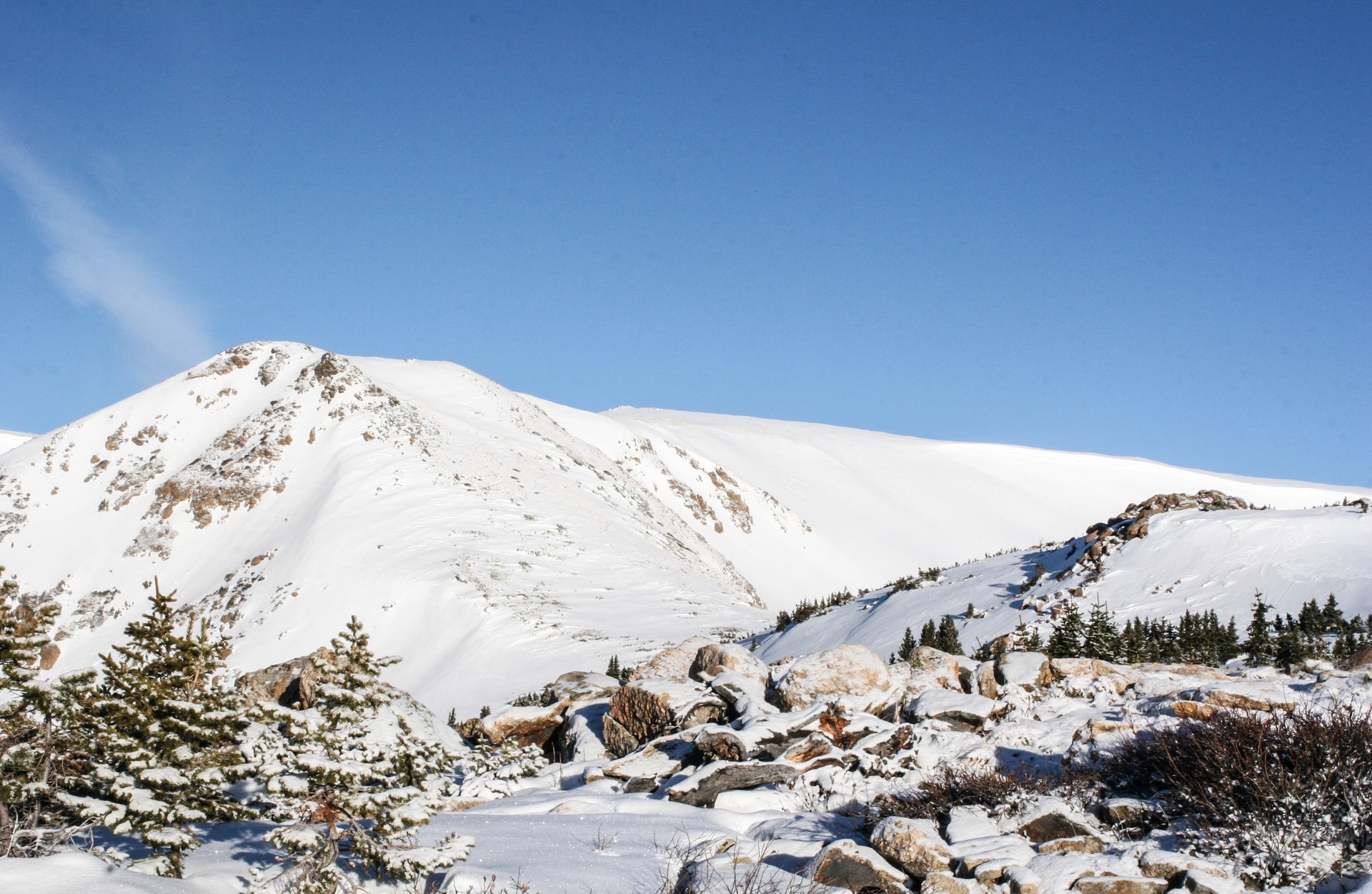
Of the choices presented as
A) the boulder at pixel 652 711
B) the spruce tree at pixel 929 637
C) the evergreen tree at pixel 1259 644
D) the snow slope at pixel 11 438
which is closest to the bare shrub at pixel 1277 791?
the boulder at pixel 652 711

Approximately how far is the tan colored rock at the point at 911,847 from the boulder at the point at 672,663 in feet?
32.5

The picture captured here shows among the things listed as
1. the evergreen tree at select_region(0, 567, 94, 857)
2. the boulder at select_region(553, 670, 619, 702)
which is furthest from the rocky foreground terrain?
the evergreen tree at select_region(0, 567, 94, 857)

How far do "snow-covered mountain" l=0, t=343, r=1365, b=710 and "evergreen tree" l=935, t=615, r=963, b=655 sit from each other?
9244 millimetres

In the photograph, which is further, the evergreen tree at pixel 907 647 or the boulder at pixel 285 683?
the evergreen tree at pixel 907 647

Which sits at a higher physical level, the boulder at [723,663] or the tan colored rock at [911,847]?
the boulder at [723,663]

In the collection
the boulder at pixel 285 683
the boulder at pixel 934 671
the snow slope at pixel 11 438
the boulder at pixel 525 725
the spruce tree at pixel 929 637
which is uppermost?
the snow slope at pixel 11 438

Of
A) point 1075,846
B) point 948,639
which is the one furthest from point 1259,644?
point 1075,846

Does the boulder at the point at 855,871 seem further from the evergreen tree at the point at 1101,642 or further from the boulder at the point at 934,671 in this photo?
→ the evergreen tree at the point at 1101,642

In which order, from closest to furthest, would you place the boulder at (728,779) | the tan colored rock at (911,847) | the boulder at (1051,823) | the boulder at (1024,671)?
1. the tan colored rock at (911,847)
2. the boulder at (1051,823)
3. the boulder at (728,779)
4. the boulder at (1024,671)

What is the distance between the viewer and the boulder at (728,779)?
984 centimetres

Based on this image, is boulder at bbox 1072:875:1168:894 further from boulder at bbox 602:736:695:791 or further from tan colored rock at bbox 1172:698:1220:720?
boulder at bbox 602:736:695:791

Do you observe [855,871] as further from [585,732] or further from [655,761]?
[585,732]

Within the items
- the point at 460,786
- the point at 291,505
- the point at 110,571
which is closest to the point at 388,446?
the point at 291,505

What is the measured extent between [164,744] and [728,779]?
573 centimetres
